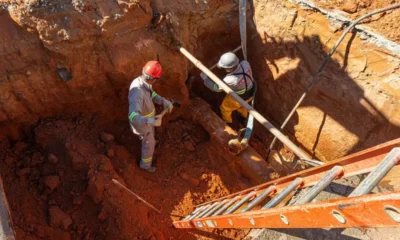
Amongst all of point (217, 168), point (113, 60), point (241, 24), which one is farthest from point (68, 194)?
point (241, 24)

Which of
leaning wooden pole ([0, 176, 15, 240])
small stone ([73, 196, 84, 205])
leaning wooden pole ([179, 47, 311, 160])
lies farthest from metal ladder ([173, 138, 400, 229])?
small stone ([73, 196, 84, 205])

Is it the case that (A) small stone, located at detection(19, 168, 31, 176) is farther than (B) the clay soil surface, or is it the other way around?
(A) small stone, located at detection(19, 168, 31, 176)

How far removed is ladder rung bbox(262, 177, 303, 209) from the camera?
95.4 inches

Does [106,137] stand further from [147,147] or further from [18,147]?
[18,147]

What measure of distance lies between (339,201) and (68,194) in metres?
3.97

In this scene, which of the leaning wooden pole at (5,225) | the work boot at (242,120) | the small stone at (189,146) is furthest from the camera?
the work boot at (242,120)

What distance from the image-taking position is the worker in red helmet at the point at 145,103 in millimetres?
4172

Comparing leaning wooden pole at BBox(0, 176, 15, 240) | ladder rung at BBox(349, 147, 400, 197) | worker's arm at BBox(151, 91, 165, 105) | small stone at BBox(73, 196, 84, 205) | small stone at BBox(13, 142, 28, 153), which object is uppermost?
ladder rung at BBox(349, 147, 400, 197)

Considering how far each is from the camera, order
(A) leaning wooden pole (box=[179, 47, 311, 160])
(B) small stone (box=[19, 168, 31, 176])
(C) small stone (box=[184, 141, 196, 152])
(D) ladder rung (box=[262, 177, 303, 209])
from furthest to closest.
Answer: (C) small stone (box=[184, 141, 196, 152]) < (B) small stone (box=[19, 168, 31, 176]) < (A) leaning wooden pole (box=[179, 47, 311, 160]) < (D) ladder rung (box=[262, 177, 303, 209])

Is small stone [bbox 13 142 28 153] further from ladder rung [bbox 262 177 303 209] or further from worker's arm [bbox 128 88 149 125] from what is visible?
ladder rung [bbox 262 177 303 209]

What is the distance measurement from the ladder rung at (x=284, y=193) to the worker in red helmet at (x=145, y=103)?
2.22 meters

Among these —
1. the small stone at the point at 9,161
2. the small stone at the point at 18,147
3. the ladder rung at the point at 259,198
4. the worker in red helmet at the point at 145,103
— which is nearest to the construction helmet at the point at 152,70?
the worker in red helmet at the point at 145,103

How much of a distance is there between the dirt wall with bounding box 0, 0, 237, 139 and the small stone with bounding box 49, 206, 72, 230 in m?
1.35

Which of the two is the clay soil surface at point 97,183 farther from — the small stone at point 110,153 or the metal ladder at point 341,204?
the metal ladder at point 341,204
